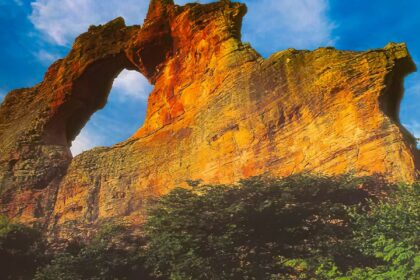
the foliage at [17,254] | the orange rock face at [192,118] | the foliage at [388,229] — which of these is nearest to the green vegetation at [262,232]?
the foliage at [388,229]

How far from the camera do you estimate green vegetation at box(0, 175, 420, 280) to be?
1145cm

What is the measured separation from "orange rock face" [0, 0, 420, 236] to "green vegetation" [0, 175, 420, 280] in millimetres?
1251

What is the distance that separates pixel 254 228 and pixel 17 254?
8586 millimetres

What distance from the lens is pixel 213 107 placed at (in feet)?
65.4

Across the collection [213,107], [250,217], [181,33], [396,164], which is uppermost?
[181,33]

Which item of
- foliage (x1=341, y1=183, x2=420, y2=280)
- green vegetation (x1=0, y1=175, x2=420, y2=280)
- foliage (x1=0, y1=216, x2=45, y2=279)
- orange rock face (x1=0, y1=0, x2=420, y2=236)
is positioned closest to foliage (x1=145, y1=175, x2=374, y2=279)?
green vegetation (x1=0, y1=175, x2=420, y2=280)

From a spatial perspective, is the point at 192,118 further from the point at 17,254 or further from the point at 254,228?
the point at 17,254

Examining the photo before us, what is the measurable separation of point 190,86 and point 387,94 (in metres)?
10.5

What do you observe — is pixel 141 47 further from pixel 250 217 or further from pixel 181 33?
pixel 250 217

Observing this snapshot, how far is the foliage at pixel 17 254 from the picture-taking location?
16.0m

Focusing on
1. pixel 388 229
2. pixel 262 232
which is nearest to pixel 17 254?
pixel 262 232

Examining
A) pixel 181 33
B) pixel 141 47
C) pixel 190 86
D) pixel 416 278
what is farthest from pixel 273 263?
pixel 141 47

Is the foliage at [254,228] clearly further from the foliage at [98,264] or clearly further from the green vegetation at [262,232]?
the foliage at [98,264]

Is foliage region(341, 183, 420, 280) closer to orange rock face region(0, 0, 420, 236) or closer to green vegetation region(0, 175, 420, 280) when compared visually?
green vegetation region(0, 175, 420, 280)
